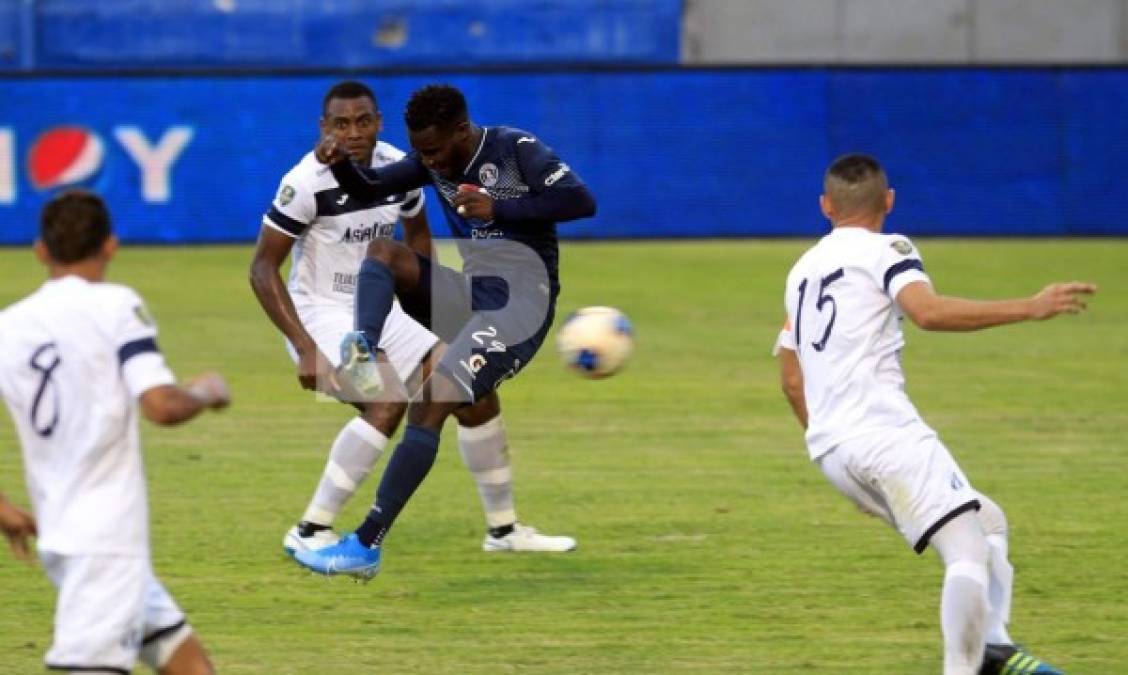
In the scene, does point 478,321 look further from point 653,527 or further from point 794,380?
point 794,380

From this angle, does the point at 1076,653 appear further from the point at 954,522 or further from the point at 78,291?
the point at 78,291

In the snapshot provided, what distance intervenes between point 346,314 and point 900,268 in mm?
3982

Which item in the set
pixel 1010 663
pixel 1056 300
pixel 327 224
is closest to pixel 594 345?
pixel 327 224

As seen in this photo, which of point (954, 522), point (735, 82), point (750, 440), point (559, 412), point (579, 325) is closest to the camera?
point (954, 522)

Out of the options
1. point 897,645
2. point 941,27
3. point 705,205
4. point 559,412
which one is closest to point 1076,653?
point 897,645

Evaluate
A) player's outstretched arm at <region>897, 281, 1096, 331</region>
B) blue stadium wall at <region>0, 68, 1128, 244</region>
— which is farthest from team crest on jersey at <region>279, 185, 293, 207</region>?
blue stadium wall at <region>0, 68, 1128, 244</region>

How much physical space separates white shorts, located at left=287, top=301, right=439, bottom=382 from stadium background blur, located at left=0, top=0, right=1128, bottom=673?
0.91 m

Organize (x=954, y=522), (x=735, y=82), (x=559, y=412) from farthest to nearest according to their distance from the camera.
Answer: (x=735, y=82)
(x=559, y=412)
(x=954, y=522)

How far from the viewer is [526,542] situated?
9.79m

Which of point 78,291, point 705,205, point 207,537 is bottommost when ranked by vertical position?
point 705,205

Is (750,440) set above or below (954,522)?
below

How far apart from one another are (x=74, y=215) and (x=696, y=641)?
10.8 ft

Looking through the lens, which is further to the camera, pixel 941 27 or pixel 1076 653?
pixel 941 27

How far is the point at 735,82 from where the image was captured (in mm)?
27172
